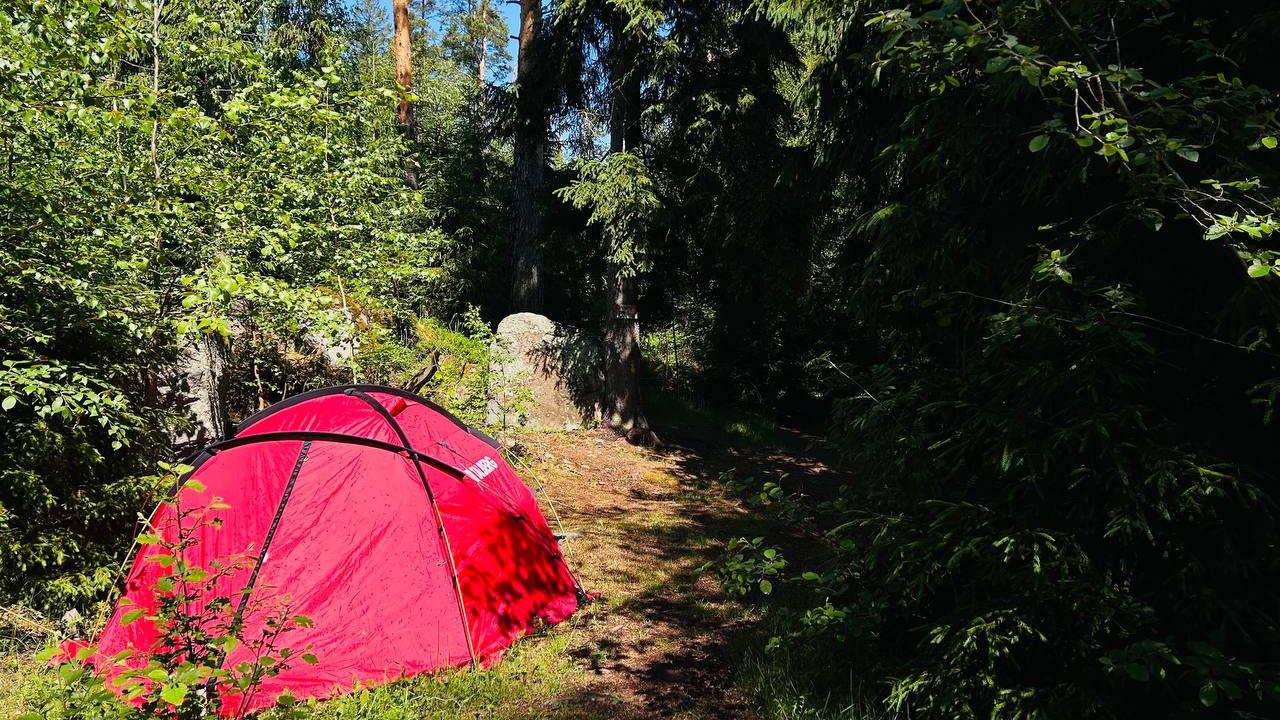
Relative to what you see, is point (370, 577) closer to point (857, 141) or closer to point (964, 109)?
point (964, 109)

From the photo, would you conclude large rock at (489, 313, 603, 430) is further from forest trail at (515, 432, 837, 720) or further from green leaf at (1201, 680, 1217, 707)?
green leaf at (1201, 680, 1217, 707)

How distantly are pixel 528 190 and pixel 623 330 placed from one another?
11.3ft

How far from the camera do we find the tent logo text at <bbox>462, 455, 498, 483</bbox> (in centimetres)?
508

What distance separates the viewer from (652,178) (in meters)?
11.3

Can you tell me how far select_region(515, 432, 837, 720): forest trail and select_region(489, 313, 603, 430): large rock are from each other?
19.9 inches

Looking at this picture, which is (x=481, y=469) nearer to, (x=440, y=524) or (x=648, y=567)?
(x=440, y=524)

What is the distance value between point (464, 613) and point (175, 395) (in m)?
3.34

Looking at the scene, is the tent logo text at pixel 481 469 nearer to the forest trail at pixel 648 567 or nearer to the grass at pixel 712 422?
the forest trail at pixel 648 567

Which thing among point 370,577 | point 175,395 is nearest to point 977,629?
point 370,577

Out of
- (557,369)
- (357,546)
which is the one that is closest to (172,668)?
(357,546)

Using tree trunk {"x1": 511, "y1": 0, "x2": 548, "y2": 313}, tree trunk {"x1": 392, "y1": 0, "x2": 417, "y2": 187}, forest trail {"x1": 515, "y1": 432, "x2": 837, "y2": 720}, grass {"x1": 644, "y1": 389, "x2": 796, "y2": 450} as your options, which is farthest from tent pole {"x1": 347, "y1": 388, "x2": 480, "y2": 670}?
tree trunk {"x1": 392, "y1": 0, "x2": 417, "y2": 187}

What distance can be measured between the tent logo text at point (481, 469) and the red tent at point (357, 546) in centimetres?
2

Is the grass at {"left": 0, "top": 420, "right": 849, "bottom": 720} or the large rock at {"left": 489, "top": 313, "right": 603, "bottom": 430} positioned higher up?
the large rock at {"left": 489, "top": 313, "right": 603, "bottom": 430}

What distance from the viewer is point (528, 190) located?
1314cm
